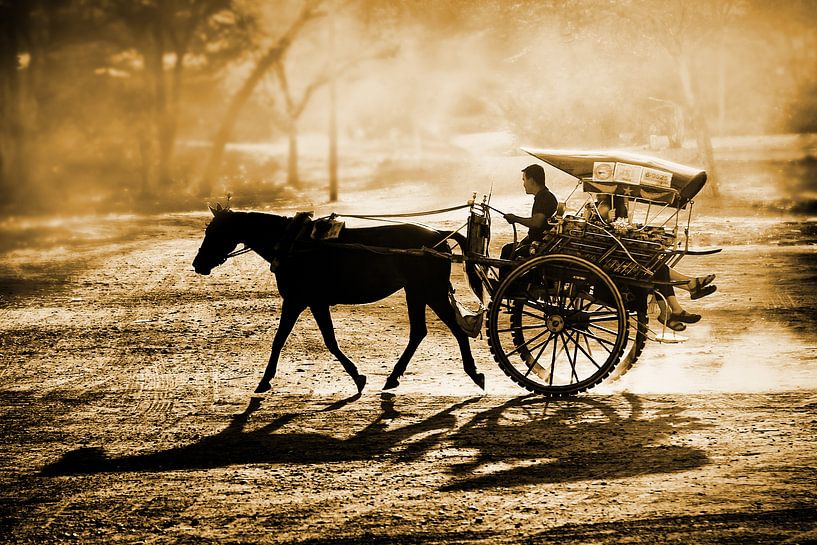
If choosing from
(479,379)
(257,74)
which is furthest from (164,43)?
(479,379)

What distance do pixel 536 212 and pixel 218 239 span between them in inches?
104

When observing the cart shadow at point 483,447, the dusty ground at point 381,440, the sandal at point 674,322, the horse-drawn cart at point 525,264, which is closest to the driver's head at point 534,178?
the horse-drawn cart at point 525,264

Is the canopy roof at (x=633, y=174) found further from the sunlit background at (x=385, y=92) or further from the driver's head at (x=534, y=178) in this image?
the sunlit background at (x=385, y=92)

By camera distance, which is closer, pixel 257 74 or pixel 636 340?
pixel 636 340

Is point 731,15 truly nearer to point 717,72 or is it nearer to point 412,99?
point 717,72

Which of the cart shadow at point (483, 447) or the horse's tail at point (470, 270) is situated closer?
the cart shadow at point (483, 447)

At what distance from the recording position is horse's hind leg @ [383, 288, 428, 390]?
8.18 meters

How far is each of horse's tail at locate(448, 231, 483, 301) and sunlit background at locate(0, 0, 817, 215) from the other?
17809 mm

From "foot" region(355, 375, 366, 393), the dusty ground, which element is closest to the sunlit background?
the dusty ground

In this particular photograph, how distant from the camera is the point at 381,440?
683cm

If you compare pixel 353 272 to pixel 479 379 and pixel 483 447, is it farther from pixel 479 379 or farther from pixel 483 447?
pixel 483 447

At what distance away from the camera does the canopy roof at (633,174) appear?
289 inches

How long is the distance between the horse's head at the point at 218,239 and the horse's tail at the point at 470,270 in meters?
1.84

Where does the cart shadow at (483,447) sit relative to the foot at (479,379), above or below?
below
